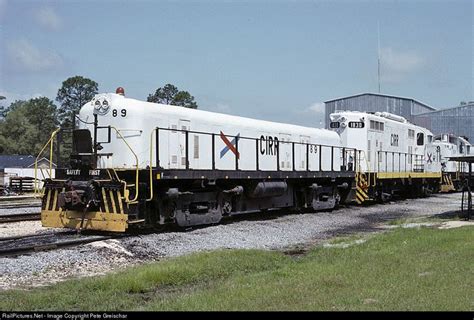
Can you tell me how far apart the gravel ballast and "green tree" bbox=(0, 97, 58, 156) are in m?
73.6

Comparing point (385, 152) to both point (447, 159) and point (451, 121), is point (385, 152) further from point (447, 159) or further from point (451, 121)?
point (451, 121)

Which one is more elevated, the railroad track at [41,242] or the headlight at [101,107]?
the headlight at [101,107]

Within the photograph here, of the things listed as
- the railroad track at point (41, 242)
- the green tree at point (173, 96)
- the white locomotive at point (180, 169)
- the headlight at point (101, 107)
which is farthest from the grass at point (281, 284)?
the green tree at point (173, 96)

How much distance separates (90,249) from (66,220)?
2.83 m

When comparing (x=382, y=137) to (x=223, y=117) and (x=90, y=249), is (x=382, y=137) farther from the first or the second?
(x=90, y=249)

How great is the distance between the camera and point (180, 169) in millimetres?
14781

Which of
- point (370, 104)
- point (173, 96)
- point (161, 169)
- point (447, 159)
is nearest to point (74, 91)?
point (173, 96)

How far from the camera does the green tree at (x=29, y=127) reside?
88.7 meters

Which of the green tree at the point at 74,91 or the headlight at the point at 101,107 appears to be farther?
the green tree at the point at 74,91

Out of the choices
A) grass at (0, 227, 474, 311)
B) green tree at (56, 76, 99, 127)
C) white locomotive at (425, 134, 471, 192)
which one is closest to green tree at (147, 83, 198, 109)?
green tree at (56, 76, 99, 127)

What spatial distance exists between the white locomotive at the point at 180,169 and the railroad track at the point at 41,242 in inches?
15.7

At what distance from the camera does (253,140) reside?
19125 millimetres

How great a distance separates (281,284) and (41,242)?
654 centimetres

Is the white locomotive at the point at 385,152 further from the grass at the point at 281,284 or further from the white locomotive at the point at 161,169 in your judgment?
the grass at the point at 281,284
